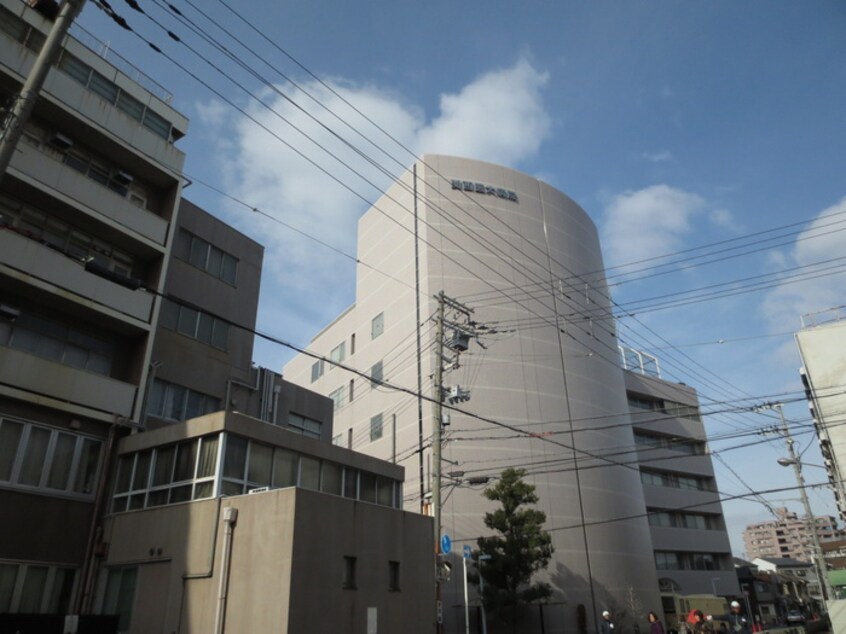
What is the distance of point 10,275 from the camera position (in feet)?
50.0

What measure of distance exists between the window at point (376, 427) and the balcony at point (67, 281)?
2418 cm

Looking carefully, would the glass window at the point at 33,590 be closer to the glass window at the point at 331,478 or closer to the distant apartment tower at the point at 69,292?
the distant apartment tower at the point at 69,292

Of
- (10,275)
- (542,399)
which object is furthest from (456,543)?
(10,275)

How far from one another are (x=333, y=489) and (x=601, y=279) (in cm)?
3385

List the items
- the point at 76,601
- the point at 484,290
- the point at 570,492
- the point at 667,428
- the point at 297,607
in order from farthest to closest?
the point at 667,428 → the point at 484,290 → the point at 570,492 → the point at 76,601 → the point at 297,607

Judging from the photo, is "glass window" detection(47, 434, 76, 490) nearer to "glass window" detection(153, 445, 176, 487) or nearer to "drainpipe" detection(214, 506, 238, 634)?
"glass window" detection(153, 445, 176, 487)

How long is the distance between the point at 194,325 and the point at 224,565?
10374 mm

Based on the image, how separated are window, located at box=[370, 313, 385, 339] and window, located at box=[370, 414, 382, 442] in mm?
6122

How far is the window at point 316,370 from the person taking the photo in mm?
52969

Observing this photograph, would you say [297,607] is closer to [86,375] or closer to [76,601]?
[76,601]

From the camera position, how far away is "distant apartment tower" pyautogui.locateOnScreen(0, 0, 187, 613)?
587 inches

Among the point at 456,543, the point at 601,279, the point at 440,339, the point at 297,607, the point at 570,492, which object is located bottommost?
the point at 297,607

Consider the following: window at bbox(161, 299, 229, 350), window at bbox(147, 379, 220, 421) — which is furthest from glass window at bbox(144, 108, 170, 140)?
window at bbox(147, 379, 220, 421)

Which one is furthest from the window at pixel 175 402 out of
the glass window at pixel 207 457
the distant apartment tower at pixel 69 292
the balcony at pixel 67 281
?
the glass window at pixel 207 457
